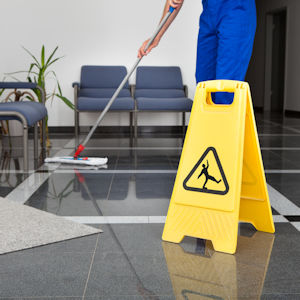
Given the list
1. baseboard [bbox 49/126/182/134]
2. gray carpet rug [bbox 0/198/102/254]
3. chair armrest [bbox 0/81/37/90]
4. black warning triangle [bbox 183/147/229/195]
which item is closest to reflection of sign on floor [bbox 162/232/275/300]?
black warning triangle [bbox 183/147/229/195]

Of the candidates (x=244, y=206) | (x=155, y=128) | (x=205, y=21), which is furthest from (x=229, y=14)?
(x=155, y=128)

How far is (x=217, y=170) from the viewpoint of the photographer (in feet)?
5.50

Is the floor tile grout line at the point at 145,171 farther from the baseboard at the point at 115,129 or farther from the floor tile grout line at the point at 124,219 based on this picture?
the baseboard at the point at 115,129

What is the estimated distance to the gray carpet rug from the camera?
1.69m

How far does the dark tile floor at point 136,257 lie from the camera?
4.35ft

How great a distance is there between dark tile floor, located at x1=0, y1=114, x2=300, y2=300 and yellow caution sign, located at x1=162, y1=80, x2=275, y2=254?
0.08 metres

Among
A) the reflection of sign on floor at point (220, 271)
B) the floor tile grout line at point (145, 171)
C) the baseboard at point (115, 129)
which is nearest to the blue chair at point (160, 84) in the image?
the baseboard at point (115, 129)

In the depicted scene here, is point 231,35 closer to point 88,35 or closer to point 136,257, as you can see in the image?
point 136,257

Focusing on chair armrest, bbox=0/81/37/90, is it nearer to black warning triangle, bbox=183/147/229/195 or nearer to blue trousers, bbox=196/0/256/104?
blue trousers, bbox=196/0/256/104

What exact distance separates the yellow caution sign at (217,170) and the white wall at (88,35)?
159 inches

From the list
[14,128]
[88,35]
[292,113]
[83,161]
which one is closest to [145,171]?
[83,161]

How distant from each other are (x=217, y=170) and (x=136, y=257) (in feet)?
1.32

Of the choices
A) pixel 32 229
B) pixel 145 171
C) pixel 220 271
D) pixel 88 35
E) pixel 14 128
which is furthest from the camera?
pixel 88 35

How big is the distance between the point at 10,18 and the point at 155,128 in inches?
81.6
